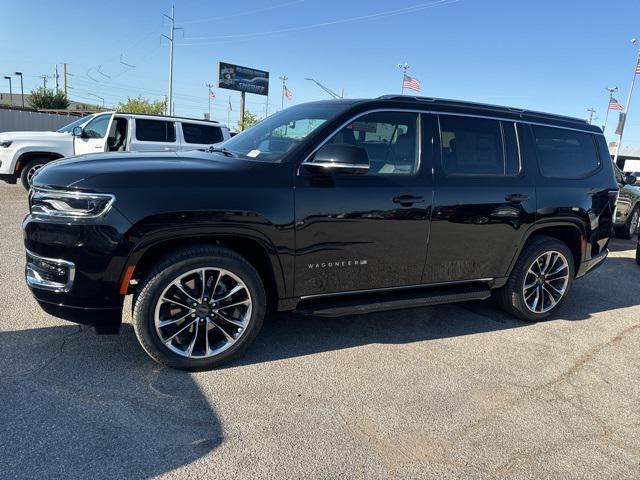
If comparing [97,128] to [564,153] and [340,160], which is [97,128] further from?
[564,153]

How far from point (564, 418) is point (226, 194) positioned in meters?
2.67

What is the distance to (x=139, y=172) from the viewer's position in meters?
3.12

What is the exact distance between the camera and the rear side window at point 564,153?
4.71m

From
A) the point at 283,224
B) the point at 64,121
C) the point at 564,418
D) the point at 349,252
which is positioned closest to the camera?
the point at 564,418

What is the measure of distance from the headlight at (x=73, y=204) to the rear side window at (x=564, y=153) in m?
3.87

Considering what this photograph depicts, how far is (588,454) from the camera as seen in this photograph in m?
2.80

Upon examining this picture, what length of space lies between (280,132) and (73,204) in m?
1.70

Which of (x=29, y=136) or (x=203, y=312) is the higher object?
(x=29, y=136)

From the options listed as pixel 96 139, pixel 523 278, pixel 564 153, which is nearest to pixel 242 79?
pixel 96 139

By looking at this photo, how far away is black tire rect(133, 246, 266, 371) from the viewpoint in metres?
3.19

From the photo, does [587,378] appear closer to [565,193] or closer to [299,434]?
[565,193]

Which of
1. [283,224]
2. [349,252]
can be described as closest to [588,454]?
[349,252]

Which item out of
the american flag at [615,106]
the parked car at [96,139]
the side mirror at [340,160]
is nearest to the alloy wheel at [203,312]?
the side mirror at [340,160]

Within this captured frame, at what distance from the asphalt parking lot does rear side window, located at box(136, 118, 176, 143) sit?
6694mm
